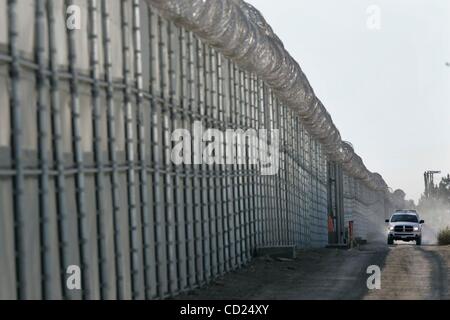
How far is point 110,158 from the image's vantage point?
13875 mm

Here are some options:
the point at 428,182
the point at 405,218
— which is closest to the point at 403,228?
the point at 405,218

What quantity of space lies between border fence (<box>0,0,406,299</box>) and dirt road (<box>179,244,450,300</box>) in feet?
1.99

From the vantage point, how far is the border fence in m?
10.8

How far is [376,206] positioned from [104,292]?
89627mm

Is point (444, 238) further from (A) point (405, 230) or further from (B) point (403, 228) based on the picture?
(B) point (403, 228)

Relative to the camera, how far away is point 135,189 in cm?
1491

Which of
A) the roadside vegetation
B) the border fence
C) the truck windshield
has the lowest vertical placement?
the roadside vegetation

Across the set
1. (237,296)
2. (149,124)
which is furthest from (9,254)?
(237,296)

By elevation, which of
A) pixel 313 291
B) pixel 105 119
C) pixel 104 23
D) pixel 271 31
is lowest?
pixel 313 291

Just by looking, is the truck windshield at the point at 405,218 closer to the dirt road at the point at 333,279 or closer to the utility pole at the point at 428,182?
the dirt road at the point at 333,279

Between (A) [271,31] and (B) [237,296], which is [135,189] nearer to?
(B) [237,296]

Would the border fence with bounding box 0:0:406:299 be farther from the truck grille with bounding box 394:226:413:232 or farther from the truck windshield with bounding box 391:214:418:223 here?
the truck windshield with bounding box 391:214:418:223

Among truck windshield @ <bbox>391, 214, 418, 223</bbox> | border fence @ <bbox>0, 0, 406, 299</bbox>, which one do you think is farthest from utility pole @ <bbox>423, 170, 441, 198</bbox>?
border fence @ <bbox>0, 0, 406, 299</bbox>

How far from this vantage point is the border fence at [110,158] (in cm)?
1080
